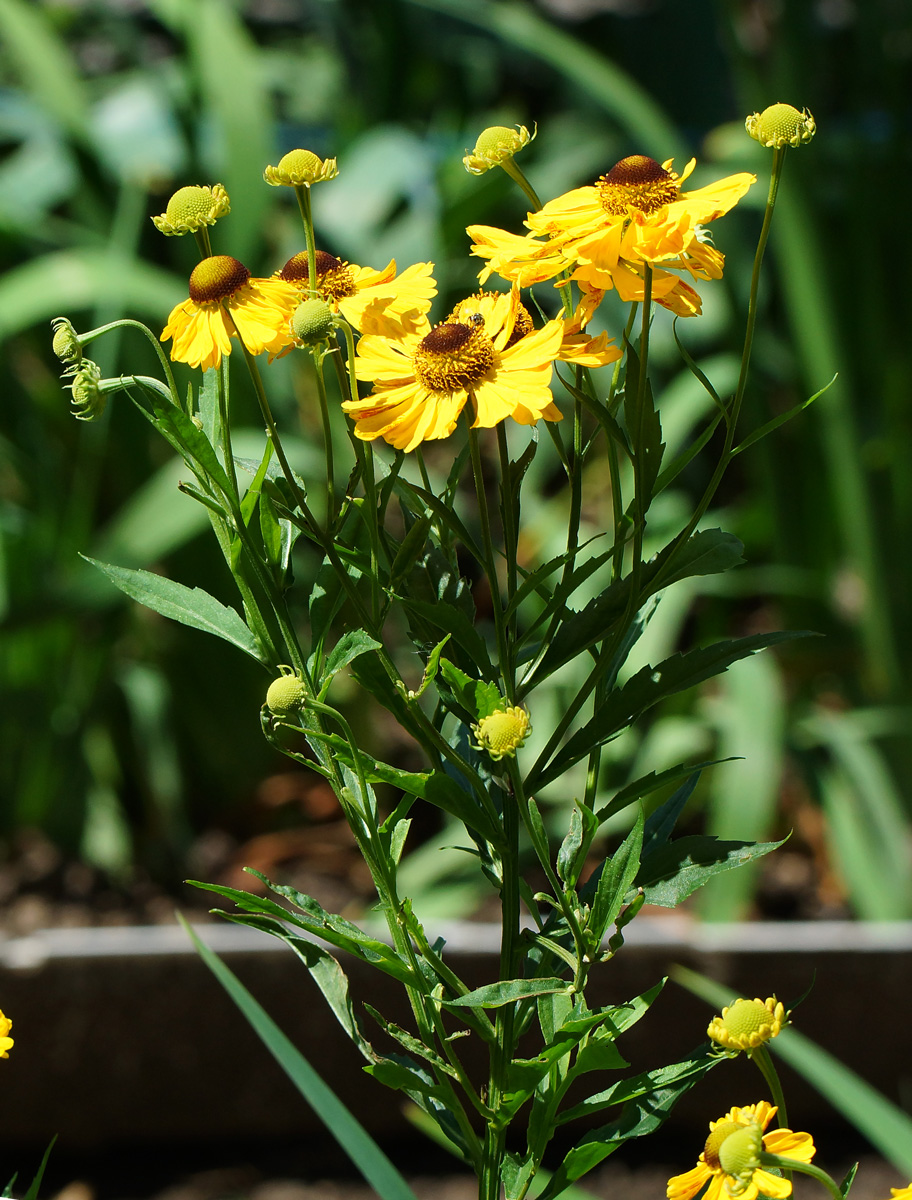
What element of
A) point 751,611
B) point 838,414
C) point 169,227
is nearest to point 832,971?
point 838,414

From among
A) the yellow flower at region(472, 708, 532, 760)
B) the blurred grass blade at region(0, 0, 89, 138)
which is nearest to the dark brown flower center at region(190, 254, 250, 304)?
the yellow flower at region(472, 708, 532, 760)

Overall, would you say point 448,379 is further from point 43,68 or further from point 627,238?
point 43,68

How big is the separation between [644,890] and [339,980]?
72mm

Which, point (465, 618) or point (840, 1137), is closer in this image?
point (465, 618)

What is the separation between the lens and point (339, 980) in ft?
0.90

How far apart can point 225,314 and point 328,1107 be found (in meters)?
0.19

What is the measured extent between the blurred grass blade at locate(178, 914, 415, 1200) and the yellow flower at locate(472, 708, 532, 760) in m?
0.10

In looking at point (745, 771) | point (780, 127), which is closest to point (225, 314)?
point (780, 127)

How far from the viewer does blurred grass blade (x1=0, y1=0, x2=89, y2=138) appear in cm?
101

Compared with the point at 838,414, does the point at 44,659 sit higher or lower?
lower

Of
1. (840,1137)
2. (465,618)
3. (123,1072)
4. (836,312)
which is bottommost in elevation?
(840,1137)

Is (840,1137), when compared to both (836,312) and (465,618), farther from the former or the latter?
(465,618)

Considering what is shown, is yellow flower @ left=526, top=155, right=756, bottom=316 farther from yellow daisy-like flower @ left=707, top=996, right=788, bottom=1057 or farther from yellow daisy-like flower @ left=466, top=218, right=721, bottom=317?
yellow daisy-like flower @ left=707, top=996, right=788, bottom=1057

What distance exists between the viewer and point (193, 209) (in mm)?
237
